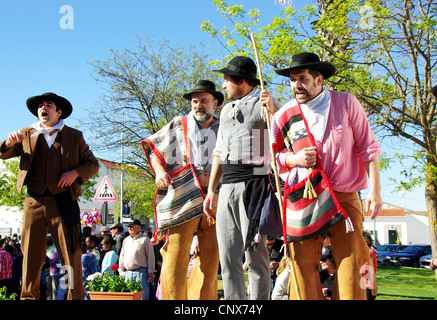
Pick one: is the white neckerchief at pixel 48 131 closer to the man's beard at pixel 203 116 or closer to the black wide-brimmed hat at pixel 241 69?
the man's beard at pixel 203 116

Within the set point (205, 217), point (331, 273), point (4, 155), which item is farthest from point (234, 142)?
point (331, 273)

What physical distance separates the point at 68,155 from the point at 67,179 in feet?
0.97

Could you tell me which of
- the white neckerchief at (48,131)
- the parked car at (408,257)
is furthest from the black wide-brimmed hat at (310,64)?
the parked car at (408,257)

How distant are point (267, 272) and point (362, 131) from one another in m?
1.37

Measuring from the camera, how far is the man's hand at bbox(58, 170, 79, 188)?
4.77 metres

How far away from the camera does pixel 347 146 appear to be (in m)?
3.58

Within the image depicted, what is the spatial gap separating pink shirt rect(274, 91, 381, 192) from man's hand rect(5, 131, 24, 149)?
2.90m

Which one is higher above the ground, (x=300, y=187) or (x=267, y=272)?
(x=300, y=187)

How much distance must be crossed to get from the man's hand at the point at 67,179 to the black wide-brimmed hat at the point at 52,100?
761 mm

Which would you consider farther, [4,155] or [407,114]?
[407,114]

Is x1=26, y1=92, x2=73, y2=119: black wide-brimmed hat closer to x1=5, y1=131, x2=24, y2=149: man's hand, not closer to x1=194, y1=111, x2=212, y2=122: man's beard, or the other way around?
x1=5, y1=131, x2=24, y2=149: man's hand

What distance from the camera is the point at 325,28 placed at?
46.2 feet

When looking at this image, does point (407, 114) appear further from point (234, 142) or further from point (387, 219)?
point (387, 219)

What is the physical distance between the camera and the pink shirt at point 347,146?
3549 millimetres
